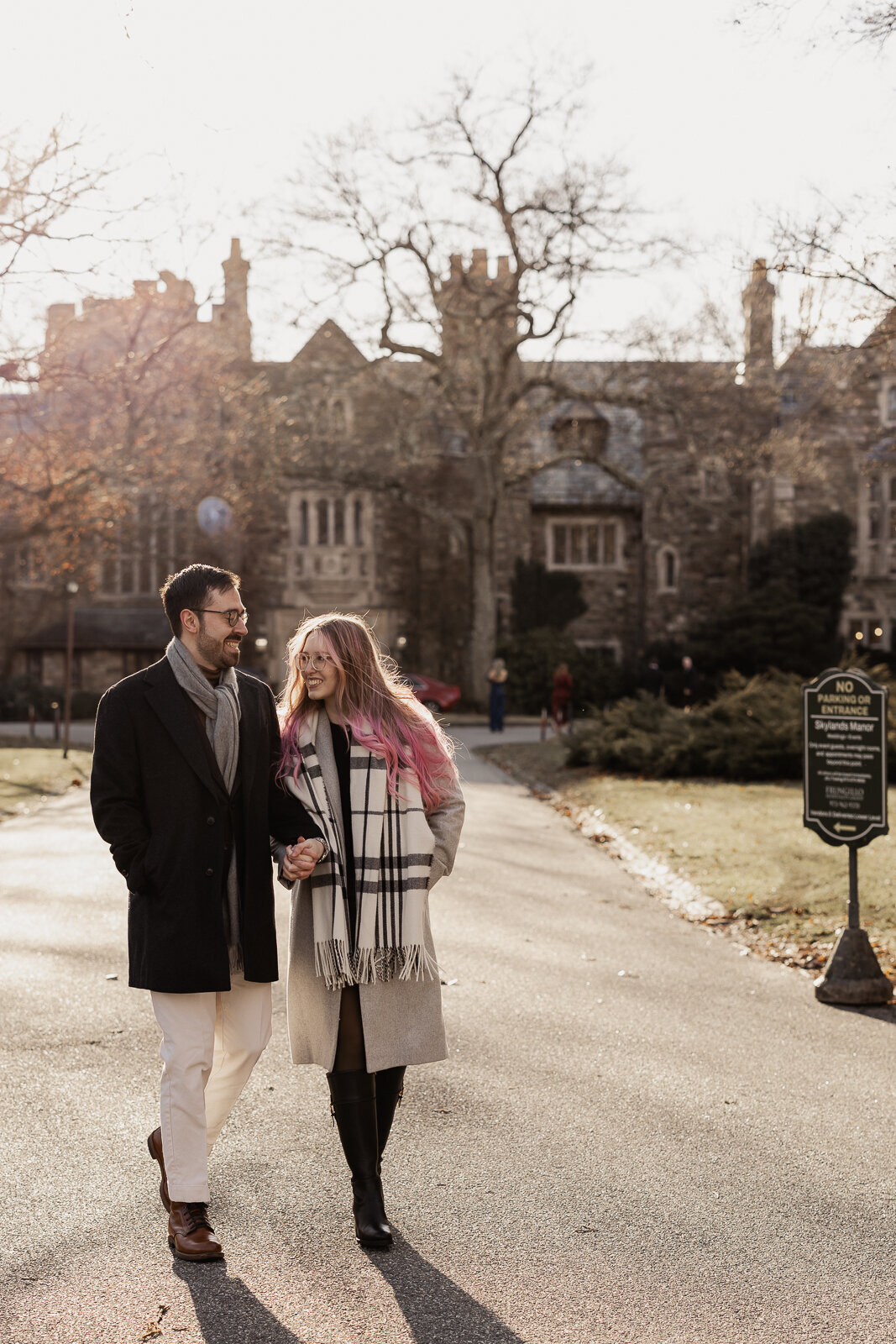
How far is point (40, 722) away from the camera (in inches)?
1352

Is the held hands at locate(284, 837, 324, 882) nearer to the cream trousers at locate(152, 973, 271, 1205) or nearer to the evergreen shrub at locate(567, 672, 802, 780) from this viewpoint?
the cream trousers at locate(152, 973, 271, 1205)

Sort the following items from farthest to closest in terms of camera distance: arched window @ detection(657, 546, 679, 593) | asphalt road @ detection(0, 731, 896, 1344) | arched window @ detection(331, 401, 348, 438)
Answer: arched window @ detection(657, 546, 679, 593)
arched window @ detection(331, 401, 348, 438)
asphalt road @ detection(0, 731, 896, 1344)

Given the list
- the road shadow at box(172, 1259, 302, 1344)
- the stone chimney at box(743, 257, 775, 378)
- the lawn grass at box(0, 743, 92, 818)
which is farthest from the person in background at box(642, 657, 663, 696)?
the road shadow at box(172, 1259, 302, 1344)

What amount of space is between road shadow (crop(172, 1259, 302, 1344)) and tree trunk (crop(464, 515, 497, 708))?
30.8 metres

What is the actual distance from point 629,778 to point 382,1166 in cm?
1373

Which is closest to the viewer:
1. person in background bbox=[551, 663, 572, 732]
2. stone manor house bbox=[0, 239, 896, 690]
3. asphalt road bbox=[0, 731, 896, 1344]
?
asphalt road bbox=[0, 731, 896, 1344]

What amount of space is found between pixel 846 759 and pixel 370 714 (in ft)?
14.8

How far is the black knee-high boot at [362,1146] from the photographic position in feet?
12.4

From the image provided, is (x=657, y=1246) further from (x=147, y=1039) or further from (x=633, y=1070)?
(x=147, y=1039)

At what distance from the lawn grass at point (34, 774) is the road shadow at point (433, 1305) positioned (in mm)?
11780

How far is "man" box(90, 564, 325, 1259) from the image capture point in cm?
378

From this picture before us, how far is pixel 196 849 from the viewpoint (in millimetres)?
3824

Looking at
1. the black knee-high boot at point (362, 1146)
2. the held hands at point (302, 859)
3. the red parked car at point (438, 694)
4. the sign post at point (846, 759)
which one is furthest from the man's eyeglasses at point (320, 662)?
the red parked car at point (438, 694)

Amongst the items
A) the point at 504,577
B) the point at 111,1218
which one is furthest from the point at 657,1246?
the point at 504,577
